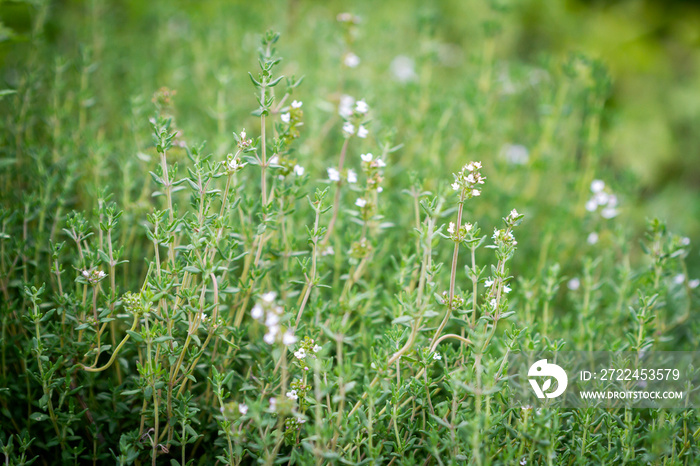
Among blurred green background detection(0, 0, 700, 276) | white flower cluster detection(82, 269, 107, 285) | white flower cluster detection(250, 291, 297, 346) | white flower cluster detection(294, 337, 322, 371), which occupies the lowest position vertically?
white flower cluster detection(294, 337, 322, 371)

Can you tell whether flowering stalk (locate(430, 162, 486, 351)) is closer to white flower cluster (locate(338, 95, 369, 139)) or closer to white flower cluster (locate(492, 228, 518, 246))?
white flower cluster (locate(492, 228, 518, 246))

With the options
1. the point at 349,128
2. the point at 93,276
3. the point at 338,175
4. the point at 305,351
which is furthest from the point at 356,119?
the point at 93,276

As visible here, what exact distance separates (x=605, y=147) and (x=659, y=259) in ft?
3.65

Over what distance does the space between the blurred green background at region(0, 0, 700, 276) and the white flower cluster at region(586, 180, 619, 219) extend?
0.67ft

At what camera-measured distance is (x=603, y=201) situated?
8.38ft

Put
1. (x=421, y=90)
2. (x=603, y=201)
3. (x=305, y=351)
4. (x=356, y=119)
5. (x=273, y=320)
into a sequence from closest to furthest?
(x=273, y=320)
(x=305, y=351)
(x=356, y=119)
(x=603, y=201)
(x=421, y=90)

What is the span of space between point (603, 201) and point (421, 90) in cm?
118

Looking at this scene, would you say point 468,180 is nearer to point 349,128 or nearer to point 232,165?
point 349,128

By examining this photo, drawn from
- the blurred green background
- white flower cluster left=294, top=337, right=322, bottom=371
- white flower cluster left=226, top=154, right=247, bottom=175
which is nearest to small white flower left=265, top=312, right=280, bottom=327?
white flower cluster left=294, top=337, right=322, bottom=371

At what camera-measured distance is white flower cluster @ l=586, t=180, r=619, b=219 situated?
257cm

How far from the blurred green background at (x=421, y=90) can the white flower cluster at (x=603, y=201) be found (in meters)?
0.20

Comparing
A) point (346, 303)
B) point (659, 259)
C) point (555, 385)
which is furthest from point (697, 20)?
point (346, 303)

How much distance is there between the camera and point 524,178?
10.9 ft

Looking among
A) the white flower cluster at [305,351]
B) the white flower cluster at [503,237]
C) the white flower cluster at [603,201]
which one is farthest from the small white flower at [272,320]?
the white flower cluster at [603,201]
